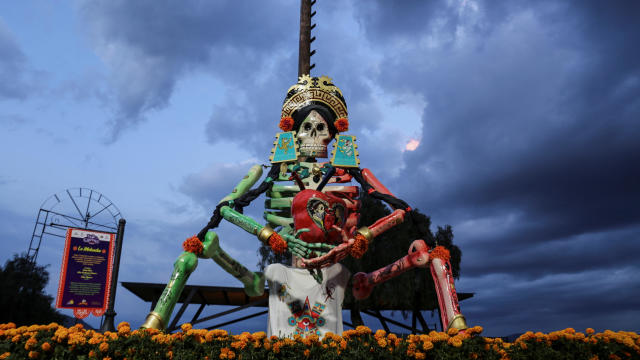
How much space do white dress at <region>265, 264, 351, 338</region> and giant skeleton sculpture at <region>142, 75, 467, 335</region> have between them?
0.28 ft

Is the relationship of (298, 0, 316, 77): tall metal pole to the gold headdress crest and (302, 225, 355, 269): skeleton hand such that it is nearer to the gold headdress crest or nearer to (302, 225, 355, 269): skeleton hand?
the gold headdress crest

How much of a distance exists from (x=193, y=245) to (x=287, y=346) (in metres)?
2.34

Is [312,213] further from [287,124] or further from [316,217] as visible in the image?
[287,124]

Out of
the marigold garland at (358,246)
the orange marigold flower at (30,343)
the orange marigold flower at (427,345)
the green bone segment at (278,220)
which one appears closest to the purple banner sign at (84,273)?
the green bone segment at (278,220)

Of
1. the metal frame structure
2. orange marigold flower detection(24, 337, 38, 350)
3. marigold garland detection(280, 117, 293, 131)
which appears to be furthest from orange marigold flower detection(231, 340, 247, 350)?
the metal frame structure

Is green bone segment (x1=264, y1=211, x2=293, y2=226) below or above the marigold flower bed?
above

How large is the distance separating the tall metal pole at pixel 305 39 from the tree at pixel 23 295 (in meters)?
14.2

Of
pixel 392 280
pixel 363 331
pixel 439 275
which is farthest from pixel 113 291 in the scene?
pixel 363 331

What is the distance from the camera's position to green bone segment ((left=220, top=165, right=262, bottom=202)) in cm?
662

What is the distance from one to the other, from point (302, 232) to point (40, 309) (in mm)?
17343

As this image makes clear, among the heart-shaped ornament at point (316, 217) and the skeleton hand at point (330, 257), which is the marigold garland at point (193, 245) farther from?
the skeleton hand at point (330, 257)

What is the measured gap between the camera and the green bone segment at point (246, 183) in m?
6.62

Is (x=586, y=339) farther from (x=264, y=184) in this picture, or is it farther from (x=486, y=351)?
(x=264, y=184)

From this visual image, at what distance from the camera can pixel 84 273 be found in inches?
551
